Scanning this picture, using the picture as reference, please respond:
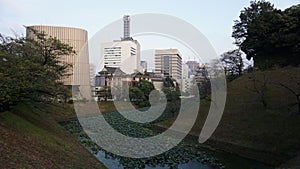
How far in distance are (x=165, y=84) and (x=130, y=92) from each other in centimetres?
707

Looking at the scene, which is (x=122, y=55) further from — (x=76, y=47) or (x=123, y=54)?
(x=76, y=47)

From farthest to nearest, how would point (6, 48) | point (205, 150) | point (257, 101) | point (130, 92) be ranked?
point (130, 92) → point (257, 101) → point (205, 150) → point (6, 48)

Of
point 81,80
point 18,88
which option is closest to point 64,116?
point 81,80

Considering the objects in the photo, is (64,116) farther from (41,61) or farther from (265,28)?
(265,28)

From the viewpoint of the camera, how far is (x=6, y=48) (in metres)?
11.0

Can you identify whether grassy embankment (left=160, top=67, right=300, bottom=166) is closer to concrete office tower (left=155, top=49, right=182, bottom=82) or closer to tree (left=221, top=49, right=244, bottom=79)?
tree (left=221, top=49, right=244, bottom=79)

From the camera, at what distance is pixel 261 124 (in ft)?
49.7

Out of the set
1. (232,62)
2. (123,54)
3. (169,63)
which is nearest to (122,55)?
(123,54)

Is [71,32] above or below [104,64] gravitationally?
above

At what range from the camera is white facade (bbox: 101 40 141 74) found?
138 ft

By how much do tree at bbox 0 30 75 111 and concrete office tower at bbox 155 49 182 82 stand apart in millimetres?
30548

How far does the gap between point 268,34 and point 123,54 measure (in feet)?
83.5

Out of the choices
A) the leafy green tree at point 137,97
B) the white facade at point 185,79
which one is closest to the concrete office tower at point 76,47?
the leafy green tree at point 137,97

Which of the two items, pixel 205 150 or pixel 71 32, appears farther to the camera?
pixel 71 32
